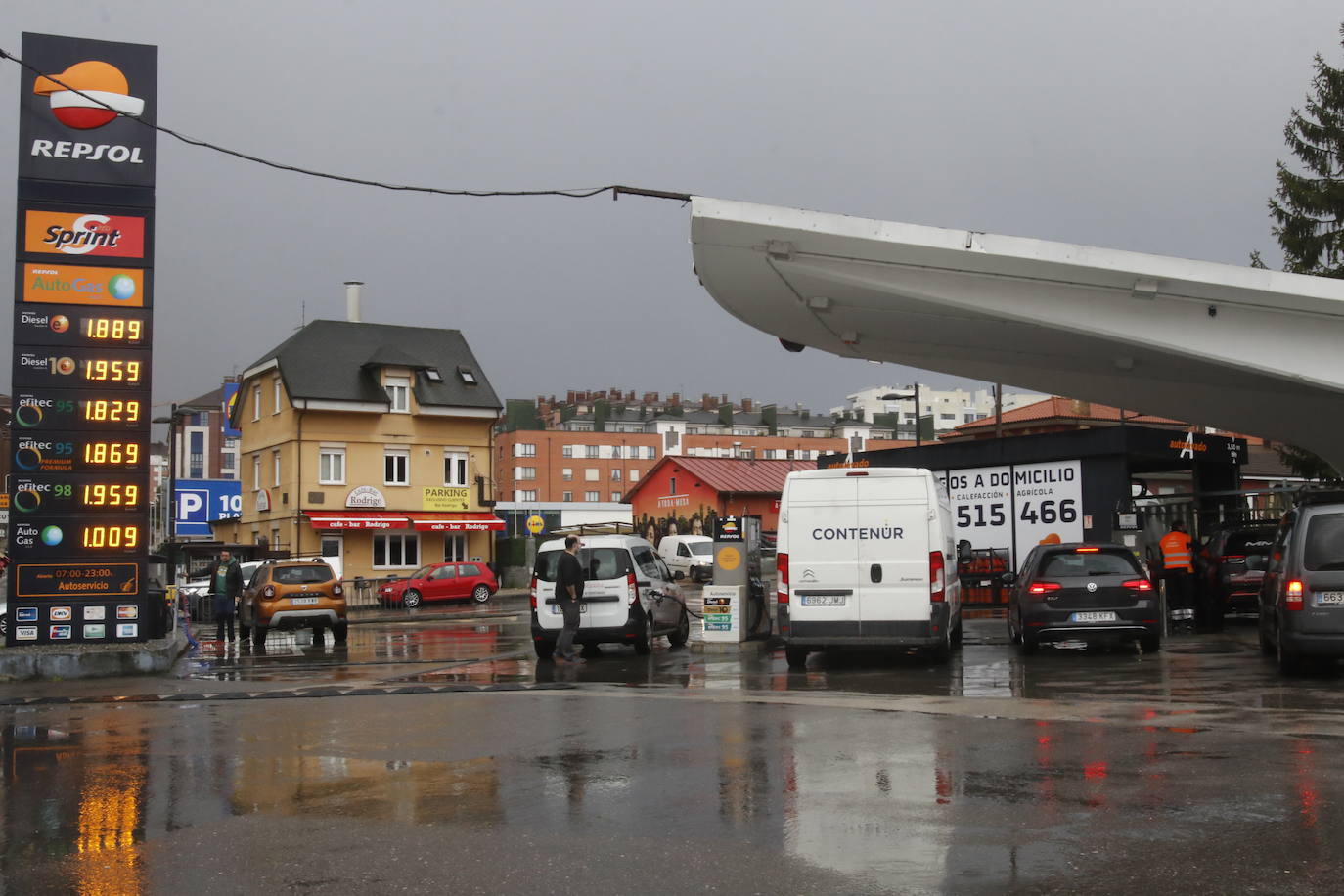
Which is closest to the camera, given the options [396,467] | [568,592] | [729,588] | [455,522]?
[568,592]

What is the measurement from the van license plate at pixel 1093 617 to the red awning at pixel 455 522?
41.0m

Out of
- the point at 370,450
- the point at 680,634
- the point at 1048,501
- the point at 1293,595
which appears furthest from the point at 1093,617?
the point at 370,450

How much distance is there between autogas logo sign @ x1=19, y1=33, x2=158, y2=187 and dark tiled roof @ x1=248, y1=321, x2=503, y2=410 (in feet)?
118

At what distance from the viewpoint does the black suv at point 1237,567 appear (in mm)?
21703

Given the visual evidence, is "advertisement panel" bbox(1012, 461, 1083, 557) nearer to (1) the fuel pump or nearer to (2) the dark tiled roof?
(1) the fuel pump

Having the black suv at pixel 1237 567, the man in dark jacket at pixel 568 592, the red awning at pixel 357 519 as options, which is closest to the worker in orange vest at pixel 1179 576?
the black suv at pixel 1237 567

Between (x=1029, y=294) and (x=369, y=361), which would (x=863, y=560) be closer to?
(x=1029, y=294)

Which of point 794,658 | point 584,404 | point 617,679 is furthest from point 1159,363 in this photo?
point 584,404

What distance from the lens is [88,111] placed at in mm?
18078

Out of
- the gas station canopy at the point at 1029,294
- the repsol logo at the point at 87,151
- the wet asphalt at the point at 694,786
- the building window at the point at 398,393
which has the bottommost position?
the wet asphalt at the point at 694,786

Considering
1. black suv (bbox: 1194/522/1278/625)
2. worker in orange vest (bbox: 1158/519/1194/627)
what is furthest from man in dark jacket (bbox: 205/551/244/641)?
black suv (bbox: 1194/522/1278/625)

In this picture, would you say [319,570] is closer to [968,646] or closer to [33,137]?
[33,137]

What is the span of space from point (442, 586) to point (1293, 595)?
35.9 m

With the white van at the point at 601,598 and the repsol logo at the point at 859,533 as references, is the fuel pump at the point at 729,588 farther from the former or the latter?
the repsol logo at the point at 859,533
